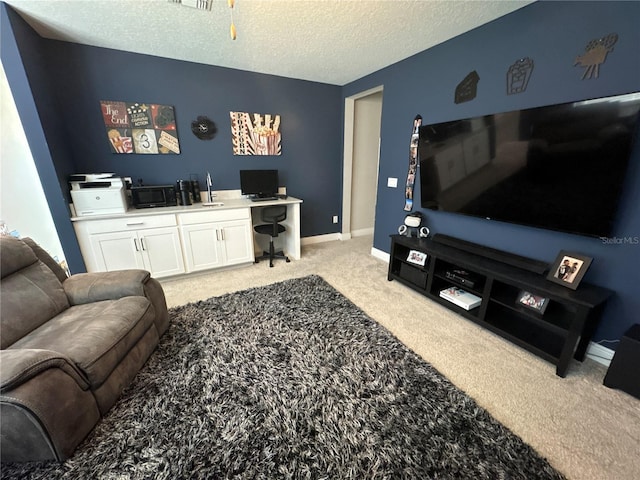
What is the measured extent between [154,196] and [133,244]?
572 mm

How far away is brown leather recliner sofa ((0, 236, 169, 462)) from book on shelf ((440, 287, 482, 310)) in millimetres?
2407

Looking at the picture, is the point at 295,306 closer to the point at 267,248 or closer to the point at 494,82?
the point at 267,248

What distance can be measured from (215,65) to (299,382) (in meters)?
3.55

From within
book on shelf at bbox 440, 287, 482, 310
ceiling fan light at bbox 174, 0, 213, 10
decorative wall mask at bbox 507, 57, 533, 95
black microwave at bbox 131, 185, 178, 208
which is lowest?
book on shelf at bbox 440, 287, 482, 310

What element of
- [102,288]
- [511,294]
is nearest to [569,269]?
[511,294]

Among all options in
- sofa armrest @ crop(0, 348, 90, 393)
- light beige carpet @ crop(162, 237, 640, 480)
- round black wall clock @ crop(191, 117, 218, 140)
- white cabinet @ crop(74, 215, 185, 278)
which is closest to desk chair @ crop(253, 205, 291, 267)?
light beige carpet @ crop(162, 237, 640, 480)

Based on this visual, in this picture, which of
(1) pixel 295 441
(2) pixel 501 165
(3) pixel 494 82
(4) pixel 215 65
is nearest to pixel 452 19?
(3) pixel 494 82

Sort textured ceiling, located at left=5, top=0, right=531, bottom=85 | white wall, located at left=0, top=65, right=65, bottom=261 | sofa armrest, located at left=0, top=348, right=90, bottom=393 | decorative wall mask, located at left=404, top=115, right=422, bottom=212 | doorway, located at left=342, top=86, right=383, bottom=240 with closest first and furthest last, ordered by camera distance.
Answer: sofa armrest, located at left=0, top=348, right=90, bottom=393 < textured ceiling, located at left=5, top=0, right=531, bottom=85 < white wall, located at left=0, top=65, right=65, bottom=261 < decorative wall mask, located at left=404, top=115, right=422, bottom=212 < doorway, located at left=342, top=86, right=383, bottom=240

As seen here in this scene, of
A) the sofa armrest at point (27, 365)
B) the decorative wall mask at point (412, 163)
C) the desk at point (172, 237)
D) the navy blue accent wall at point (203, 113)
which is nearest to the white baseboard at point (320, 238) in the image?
the navy blue accent wall at point (203, 113)

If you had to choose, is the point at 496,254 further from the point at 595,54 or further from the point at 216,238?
the point at 216,238

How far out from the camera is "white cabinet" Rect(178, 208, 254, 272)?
9.48 feet

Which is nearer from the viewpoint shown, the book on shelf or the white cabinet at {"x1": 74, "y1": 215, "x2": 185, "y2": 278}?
the book on shelf

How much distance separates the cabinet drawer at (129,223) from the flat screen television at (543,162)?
282cm

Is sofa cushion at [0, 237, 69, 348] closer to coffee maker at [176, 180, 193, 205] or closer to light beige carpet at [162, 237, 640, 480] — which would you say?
light beige carpet at [162, 237, 640, 480]
